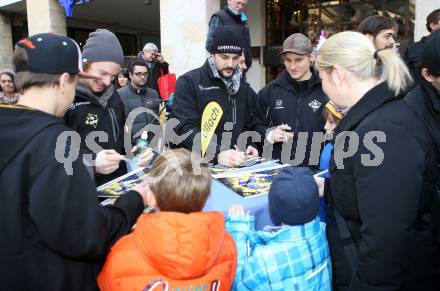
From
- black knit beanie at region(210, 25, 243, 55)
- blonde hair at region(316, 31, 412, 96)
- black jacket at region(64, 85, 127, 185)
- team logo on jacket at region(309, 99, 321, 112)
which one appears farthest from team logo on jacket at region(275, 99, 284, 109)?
blonde hair at region(316, 31, 412, 96)

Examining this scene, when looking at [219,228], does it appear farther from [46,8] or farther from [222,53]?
[46,8]

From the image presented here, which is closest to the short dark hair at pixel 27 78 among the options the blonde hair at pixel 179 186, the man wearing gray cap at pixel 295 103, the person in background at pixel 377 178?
the blonde hair at pixel 179 186

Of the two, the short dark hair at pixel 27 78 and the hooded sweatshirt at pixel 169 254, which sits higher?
the short dark hair at pixel 27 78

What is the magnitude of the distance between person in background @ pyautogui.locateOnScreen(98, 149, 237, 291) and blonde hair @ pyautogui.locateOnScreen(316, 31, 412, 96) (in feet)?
2.64

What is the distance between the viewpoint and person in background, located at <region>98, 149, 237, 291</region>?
148cm

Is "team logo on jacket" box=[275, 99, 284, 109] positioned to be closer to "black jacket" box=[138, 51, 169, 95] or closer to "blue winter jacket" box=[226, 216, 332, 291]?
"blue winter jacket" box=[226, 216, 332, 291]

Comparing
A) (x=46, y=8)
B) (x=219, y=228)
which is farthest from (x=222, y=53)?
(x=46, y=8)

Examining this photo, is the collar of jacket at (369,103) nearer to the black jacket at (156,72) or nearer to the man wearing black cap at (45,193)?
the man wearing black cap at (45,193)

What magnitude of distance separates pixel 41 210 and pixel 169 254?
1.58ft

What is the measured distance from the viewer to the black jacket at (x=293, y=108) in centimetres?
338

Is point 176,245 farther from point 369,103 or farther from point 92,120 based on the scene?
point 92,120

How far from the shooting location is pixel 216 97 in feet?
10.1

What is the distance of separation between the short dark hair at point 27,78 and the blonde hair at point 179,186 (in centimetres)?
56

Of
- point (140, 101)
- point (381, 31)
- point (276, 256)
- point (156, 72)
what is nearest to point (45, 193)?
point (276, 256)
